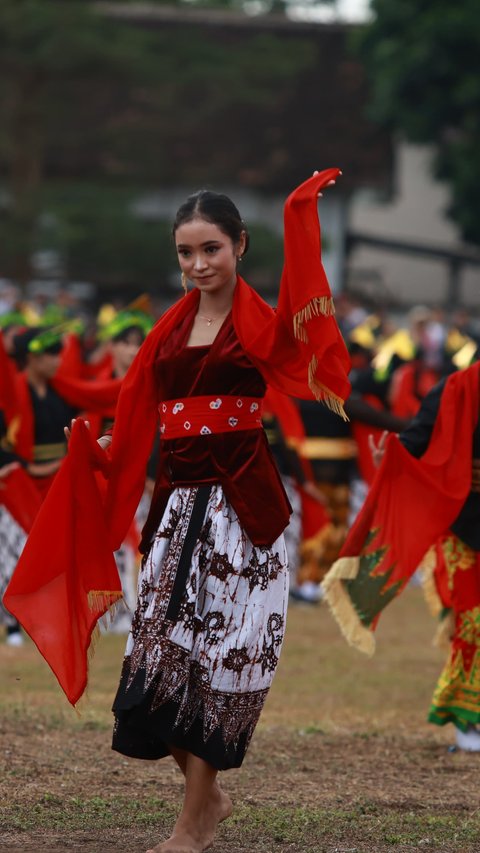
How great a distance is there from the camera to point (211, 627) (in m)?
5.52

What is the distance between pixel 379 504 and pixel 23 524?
352 cm

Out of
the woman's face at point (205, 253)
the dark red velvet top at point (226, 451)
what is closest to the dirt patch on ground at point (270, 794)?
the dark red velvet top at point (226, 451)

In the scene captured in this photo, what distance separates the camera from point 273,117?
3250cm

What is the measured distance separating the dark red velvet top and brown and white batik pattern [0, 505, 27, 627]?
531cm

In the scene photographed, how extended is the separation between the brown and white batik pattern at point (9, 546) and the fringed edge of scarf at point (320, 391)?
5.50 m

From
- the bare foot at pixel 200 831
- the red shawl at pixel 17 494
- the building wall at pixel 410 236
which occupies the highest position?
the building wall at pixel 410 236

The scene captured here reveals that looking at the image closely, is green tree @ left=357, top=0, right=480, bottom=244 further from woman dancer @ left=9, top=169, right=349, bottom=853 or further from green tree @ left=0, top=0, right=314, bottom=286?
woman dancer @ left=9, top=169, right=349, bottom=853

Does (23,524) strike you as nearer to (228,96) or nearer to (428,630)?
(428,630)

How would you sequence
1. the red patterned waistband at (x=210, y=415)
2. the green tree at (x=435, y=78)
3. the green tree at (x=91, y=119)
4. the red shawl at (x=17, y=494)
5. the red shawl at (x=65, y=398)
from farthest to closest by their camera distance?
the green tree at (x=435, y=78)
the green tree at (x=91, y=119)
the red shawl at (x=65, y=398)
the red shawl at (x=17, y=494)
the red patterned waistband at (x=210, y=415)

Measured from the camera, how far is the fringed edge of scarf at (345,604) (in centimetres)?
696

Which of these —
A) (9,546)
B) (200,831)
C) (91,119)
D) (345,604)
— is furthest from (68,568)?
(91,119)

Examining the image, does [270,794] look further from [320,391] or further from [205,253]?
[205,253]

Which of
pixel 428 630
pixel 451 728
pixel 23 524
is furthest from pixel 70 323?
pixel 451 728

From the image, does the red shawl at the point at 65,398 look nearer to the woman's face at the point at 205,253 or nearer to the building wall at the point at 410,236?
the woman's face at the point at 205,253
